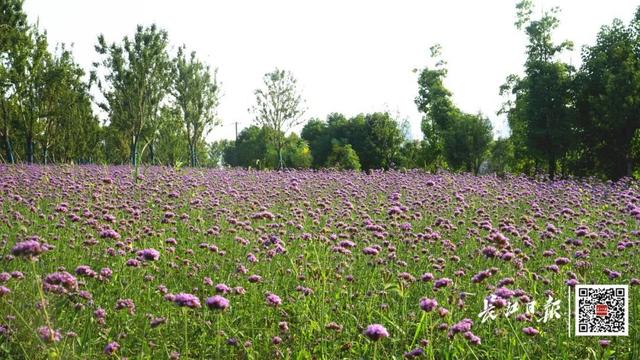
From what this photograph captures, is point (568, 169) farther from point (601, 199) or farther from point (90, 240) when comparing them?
point (90, 240)

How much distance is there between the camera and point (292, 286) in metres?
6.19

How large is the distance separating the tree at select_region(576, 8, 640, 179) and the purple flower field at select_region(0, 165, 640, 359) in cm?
2299

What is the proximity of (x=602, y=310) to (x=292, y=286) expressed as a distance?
317 cm

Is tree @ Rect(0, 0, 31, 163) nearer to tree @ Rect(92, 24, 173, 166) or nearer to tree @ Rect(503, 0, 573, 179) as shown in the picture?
tree @ Rect(92, 24, 173, 166)

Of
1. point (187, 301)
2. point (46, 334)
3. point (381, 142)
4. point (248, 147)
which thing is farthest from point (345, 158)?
point (46, 334)

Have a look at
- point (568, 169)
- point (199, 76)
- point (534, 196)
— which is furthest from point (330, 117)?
point (534, 196)

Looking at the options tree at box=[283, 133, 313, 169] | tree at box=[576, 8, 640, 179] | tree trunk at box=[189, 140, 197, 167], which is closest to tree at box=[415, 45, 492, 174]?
tree at box=[576, 8, 640, 179]

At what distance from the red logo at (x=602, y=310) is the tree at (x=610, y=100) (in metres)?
28.6

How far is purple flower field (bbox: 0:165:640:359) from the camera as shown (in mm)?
4020

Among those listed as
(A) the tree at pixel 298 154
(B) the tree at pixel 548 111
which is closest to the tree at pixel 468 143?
(B) the tree at pixel 548 111

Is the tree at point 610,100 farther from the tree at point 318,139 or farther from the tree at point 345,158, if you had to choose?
the tree at point 318,139

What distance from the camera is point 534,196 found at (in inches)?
516

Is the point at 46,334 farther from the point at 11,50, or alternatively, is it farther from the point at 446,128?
the point at 446,128

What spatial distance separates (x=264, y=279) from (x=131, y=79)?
2713cm
